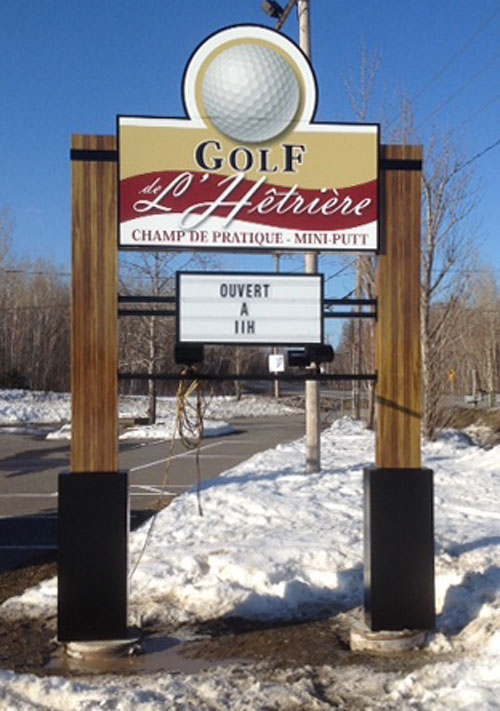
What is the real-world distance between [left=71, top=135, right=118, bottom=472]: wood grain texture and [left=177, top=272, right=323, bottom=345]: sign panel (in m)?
0.51

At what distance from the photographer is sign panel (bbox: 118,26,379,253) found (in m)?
5.73

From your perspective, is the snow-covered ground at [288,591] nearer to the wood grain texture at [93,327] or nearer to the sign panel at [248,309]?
the wood grain texture at [93,327]

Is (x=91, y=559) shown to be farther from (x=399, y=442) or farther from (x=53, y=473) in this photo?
(x=53, y=473)

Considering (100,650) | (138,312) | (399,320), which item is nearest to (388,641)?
(100,650)

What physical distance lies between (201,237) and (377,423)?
1.75 metres

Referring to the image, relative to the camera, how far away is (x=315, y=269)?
43.6 feet

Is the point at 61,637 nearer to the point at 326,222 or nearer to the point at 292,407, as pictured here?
the point at 326,222

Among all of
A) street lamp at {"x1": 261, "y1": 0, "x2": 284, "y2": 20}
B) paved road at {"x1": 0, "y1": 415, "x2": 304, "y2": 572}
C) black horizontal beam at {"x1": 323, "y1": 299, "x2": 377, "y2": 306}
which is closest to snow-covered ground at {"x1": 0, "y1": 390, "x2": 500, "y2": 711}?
paved road at {"x1": 0, "y1": 415, "x2": 304, "y2": 572}

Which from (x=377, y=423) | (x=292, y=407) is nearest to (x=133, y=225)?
(x=377, y=423)

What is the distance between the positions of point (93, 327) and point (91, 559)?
1.50 m

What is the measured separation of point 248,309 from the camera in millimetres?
5816

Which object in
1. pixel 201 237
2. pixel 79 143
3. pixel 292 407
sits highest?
pixel 79 143

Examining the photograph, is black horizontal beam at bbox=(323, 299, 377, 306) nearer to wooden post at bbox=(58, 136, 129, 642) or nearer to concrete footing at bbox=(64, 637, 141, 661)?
wooden post at bbox=(58, 136, 129, 642)

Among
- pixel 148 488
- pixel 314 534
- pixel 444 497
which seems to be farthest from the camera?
pixel 148 488
